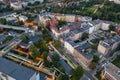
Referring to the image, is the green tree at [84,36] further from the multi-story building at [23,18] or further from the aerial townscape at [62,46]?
the multi-story building at [23,18]

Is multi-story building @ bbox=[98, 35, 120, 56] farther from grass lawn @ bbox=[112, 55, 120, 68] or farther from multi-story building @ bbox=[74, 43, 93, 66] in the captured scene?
multi-story building @ bbox=[74, 43, 93, 66]

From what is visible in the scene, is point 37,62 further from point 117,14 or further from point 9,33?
point 117,14

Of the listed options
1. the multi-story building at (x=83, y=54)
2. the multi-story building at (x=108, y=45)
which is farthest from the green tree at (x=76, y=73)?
the multi-story building at (x=108, y=45)

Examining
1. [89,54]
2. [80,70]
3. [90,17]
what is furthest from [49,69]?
[90,17]

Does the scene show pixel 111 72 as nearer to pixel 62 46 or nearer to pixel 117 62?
pixel 117 62

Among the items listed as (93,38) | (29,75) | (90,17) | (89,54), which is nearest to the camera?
(29,75)

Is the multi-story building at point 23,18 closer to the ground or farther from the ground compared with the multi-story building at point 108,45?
farther from the ground

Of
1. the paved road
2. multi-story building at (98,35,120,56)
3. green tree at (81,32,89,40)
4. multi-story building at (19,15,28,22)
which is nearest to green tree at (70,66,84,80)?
the paved road

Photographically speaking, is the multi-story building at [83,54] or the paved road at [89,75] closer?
the paved road at [89,75]
